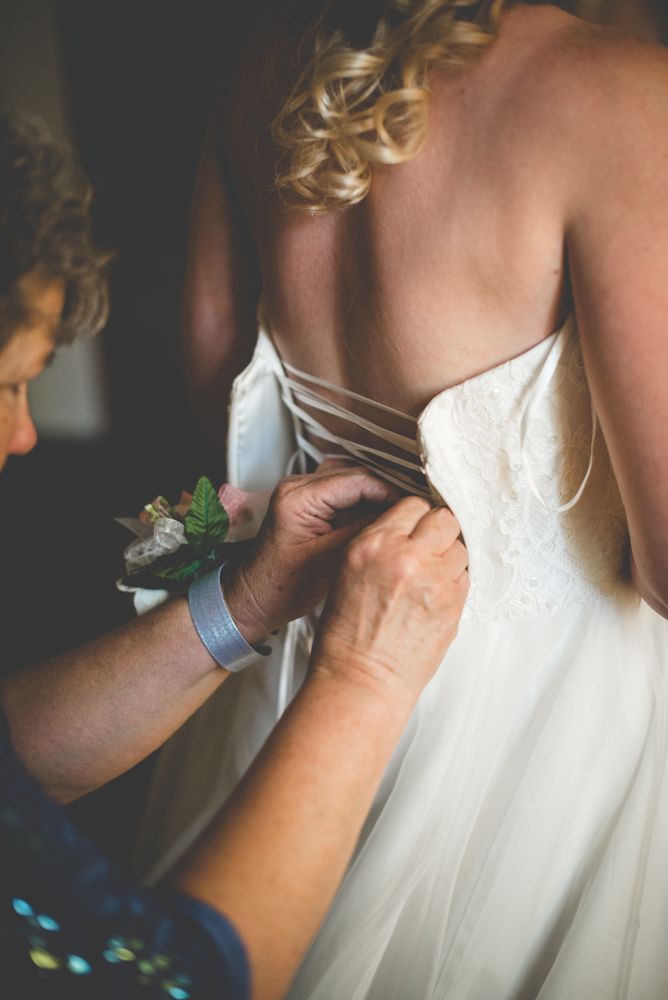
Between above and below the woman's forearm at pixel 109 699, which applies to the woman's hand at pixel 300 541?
above

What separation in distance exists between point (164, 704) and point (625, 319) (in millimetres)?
761

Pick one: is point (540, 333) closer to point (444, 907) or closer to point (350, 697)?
point (350, 697)

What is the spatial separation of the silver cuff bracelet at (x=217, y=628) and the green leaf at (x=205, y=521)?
0.21ft

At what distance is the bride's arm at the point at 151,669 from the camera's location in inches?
33.0

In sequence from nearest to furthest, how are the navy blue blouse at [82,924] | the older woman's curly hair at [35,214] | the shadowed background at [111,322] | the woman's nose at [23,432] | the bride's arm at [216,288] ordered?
the navy blue blouse at [82,924] < the older woman's curly hair at [35,214] < the woman's nose at [23,432] < the bride's arm at [216,288] < the shadowed background at [111,322]

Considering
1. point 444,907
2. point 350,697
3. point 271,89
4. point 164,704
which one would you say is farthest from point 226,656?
point 271,89

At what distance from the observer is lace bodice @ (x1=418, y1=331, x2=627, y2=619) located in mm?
734

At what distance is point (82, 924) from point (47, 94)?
11.9 ft

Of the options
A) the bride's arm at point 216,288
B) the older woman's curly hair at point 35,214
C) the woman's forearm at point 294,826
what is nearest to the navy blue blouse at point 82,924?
the woman's forearm at point 294,826

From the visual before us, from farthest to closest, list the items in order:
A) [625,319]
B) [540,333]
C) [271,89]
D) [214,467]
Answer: [214,467], [271,89], [540,333], [625,319]

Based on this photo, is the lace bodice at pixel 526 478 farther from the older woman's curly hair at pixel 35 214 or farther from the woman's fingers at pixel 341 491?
the older woman's curly hair at pixel 35 214

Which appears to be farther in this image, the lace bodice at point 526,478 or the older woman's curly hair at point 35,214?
the lace bodice at point 526,478

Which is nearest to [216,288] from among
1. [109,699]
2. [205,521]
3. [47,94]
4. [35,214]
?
[205,521]

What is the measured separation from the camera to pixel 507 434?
75 cm
